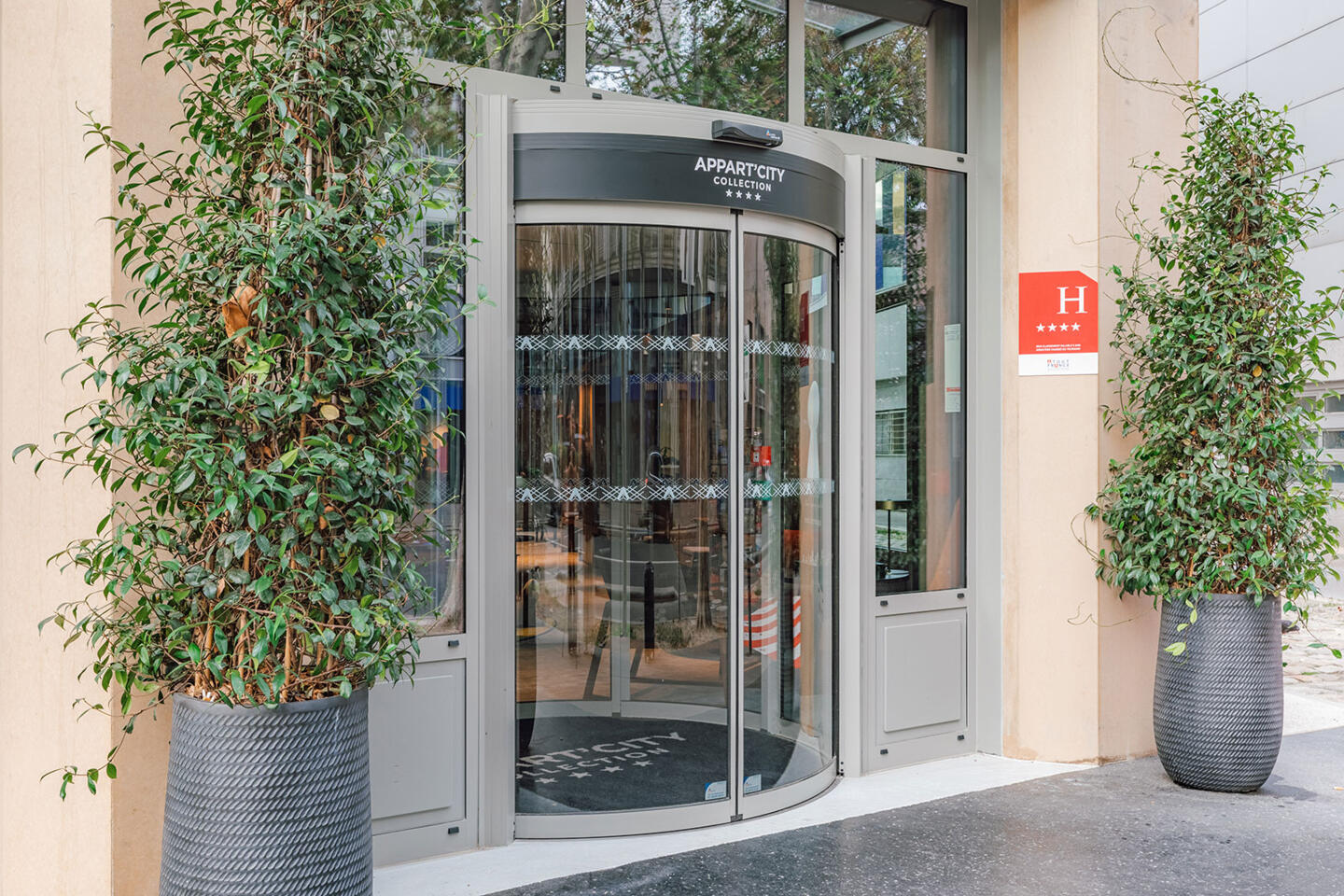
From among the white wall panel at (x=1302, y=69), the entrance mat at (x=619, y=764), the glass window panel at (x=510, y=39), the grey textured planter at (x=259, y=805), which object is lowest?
the entrance mat at (x=619, y=764)

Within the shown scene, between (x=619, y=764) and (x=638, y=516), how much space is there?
3.23ft

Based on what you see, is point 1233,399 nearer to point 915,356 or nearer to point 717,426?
point 915,356

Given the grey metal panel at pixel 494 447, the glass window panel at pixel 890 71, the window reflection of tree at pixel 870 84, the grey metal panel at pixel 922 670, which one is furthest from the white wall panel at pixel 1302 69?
the grey metal panel at pixel 494 447

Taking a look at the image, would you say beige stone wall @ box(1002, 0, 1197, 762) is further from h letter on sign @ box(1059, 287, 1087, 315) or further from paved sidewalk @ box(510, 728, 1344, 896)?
paved sidewalk @ box(510, 728, 1344, 896)

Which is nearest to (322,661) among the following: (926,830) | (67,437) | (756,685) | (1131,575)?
(67,437)

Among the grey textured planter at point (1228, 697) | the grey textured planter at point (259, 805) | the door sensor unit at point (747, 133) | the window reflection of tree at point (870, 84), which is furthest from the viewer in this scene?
the window reflection of tree at point (870, 84)

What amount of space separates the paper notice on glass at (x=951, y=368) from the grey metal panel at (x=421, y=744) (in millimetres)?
2896

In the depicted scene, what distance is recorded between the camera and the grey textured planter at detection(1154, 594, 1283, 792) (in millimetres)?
4773

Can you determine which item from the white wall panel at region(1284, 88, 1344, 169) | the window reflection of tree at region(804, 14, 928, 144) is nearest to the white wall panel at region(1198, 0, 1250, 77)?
the white wall panel at region(1284, 88, 1344, 169)

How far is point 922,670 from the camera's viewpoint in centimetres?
536

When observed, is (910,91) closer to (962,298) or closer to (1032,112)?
(1032,112)

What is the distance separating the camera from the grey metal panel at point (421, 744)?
3.89m

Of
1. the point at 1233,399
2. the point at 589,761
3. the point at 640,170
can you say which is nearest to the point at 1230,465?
the point at 1233,399

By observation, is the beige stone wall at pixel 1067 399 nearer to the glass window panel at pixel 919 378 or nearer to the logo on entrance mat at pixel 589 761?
the glass window panel at pixel 919 378
